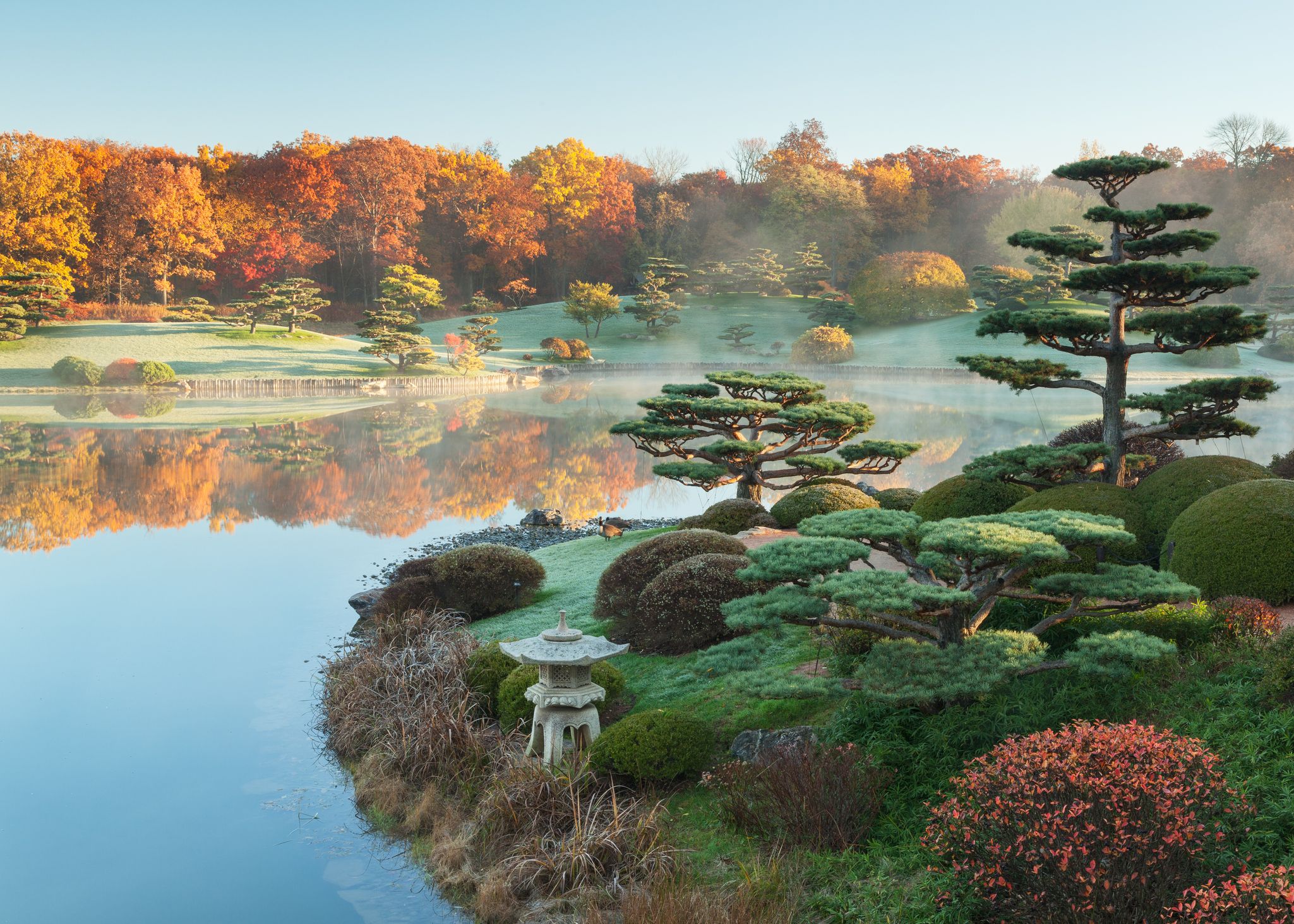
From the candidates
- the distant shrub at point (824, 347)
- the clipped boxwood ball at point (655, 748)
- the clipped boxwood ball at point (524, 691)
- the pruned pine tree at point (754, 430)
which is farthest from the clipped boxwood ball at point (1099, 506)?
the distant shrub at point (824, 347)

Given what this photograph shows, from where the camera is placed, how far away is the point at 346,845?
6.21 metres

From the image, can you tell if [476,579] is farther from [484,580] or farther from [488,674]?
[488,674]

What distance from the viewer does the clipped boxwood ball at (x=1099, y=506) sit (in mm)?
7888

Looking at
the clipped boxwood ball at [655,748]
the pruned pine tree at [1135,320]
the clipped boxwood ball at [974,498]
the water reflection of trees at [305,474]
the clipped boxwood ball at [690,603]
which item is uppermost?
the pruned pine tree at [1135,320]

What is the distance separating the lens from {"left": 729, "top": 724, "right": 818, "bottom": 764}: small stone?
6047 millimetres

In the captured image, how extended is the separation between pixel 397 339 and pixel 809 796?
32413 millimetres

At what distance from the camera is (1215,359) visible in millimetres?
35125

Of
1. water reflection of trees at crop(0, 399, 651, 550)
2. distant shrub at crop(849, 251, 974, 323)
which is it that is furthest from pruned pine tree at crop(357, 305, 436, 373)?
distant shrub at crop(849, 251, 974, 323)

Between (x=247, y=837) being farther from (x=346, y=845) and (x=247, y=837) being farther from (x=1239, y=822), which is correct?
(x=1239, y=822)

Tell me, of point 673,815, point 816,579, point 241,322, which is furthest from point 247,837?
point 241,322

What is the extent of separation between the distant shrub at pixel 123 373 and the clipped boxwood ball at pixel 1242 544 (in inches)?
1357

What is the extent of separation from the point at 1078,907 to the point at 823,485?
8506 millimetres

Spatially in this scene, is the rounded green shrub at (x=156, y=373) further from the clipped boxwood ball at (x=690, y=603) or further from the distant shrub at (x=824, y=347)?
the clipped boxwood ball at (x=690, y=603)

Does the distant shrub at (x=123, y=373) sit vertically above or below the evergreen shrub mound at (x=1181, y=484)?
below
